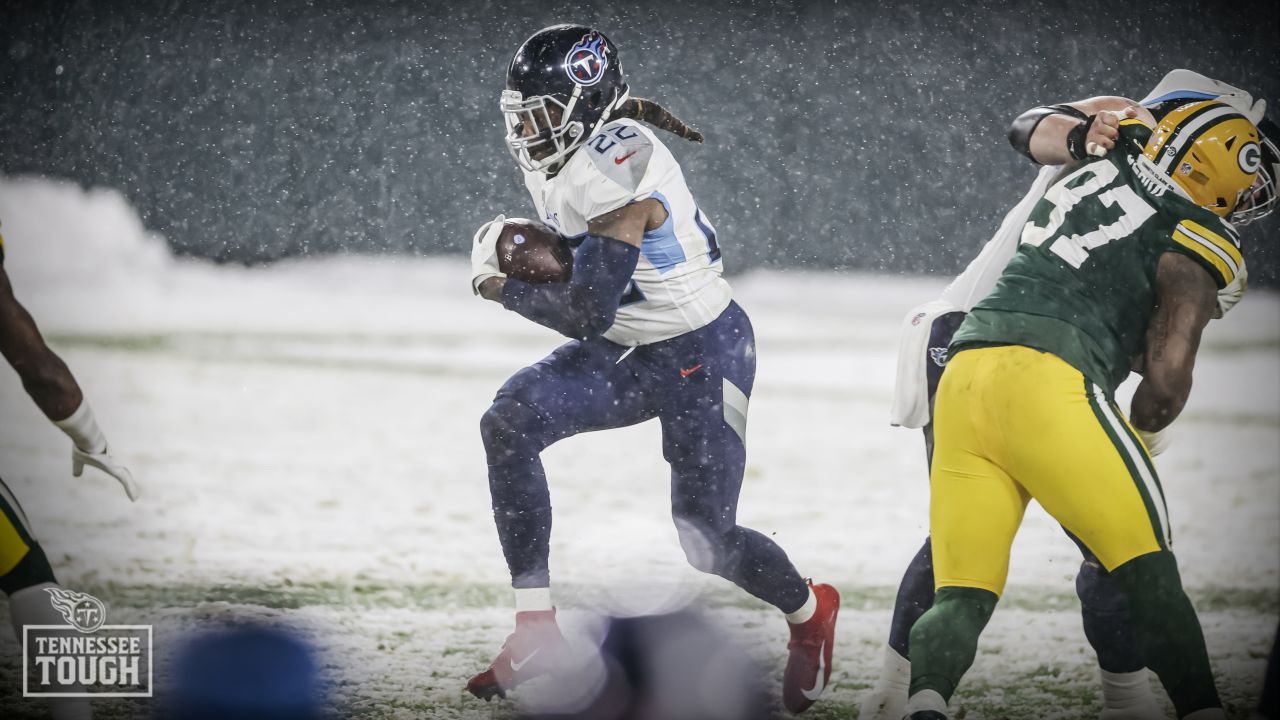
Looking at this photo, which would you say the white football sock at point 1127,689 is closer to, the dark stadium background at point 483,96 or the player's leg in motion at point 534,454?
the player's leg in motion at point 534,454

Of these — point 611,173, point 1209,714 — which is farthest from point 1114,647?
point 611,173

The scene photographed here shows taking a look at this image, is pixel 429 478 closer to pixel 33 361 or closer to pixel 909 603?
pixel 33 361

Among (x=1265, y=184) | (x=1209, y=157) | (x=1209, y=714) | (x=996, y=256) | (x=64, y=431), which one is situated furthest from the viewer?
(x=64, y=431)

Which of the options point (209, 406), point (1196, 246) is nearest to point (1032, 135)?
point (1196, 246)

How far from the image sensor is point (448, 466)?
4.44 meters

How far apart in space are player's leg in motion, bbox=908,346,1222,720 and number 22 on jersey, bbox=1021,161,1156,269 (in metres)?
0.24

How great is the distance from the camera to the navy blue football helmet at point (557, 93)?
7.94 feet

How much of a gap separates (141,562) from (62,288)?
1.87m

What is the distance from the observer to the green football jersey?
203cm

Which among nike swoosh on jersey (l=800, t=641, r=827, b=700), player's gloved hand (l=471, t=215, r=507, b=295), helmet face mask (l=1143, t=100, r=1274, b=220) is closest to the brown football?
player's gloved hand (l=471, t=215, r=507, b=295)

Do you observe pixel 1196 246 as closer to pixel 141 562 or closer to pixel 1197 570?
pixel 1197 570

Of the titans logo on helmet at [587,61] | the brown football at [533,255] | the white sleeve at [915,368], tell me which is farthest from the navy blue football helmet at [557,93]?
the white sleeve at [915,368]

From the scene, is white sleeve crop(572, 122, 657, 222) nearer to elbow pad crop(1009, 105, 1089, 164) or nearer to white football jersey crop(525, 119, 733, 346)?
white football jersey crop(525, 119, 733, 346)

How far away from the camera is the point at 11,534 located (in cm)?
228
